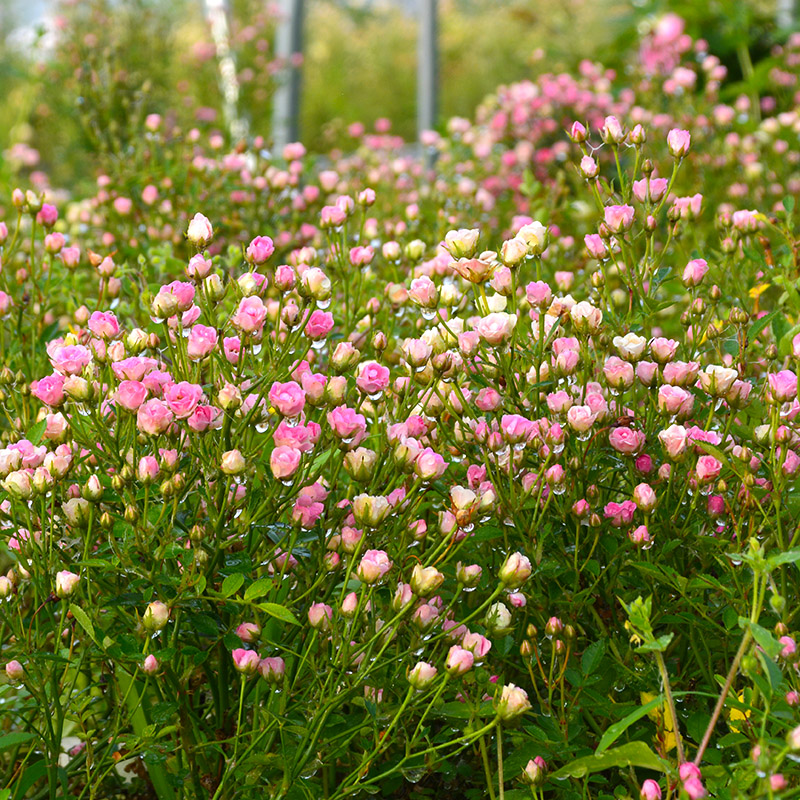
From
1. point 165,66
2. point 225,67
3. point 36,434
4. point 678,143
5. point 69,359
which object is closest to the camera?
point 69,359

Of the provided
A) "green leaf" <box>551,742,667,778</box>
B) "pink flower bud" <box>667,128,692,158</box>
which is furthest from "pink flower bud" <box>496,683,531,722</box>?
"pink flower bud" <box>667,128,692,158</box>

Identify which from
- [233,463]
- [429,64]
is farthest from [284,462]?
[429,64]

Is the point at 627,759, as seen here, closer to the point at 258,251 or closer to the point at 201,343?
the point at 201,343

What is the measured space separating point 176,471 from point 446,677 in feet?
1.40

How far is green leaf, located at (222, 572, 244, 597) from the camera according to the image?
1184mm

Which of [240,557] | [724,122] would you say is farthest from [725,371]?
[724,122]

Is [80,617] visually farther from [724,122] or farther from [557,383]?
[724,122]

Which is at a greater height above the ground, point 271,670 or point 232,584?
point 232,584

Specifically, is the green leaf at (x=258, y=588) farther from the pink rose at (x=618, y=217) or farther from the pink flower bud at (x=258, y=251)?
the pink rose at (x=618, y=217)

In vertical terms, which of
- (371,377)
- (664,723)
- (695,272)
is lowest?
(664,723)

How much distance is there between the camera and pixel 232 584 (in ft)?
3.90

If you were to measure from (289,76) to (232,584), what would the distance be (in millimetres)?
4532

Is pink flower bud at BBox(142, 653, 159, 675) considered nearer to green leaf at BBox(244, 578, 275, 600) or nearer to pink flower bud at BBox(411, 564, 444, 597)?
green leaf at BBox(244, 578, 275, 600)

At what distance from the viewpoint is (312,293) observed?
1284 mm
